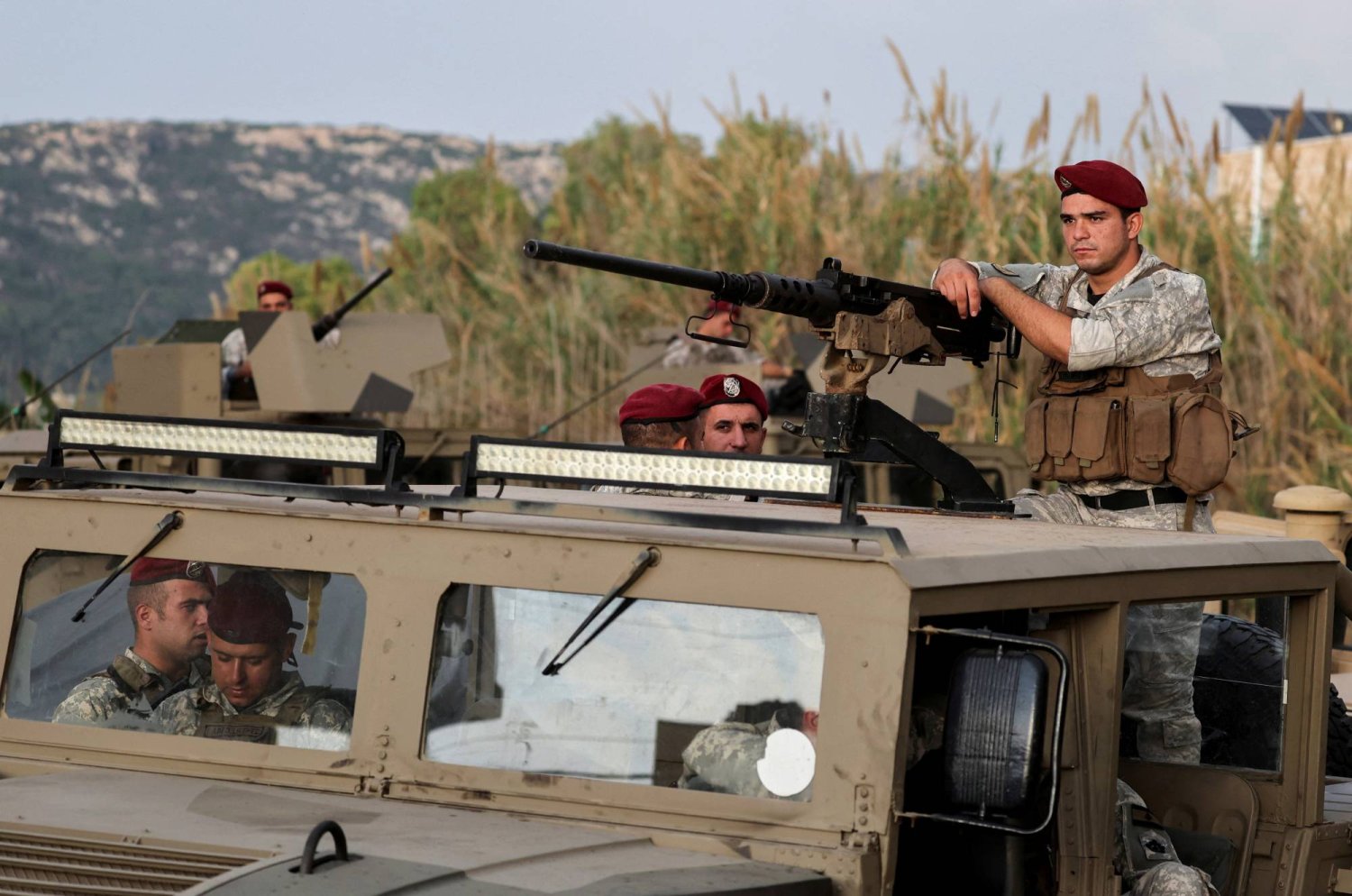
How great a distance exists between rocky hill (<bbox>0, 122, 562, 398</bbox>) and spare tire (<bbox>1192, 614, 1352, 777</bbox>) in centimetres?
4398

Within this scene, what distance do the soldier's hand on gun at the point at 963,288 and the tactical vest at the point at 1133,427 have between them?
28 cm

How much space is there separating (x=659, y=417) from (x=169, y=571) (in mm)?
2689

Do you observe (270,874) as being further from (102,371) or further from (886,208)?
(102,371)

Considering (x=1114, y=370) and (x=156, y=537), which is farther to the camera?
(x=1114, y=370)

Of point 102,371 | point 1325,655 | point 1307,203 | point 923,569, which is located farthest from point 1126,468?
point 102,371

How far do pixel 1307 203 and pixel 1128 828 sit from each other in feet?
28.2

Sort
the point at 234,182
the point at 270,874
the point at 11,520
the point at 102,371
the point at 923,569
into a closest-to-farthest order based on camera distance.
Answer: the point at 270,874
the point at 923,569
the point at 11,520
the point at 102,371
the point at 234,182

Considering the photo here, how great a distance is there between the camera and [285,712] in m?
3.64

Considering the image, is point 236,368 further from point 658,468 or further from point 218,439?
point 658,468

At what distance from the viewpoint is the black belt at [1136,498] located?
4801 millimetres

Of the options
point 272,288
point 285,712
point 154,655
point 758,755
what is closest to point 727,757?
point 758,755

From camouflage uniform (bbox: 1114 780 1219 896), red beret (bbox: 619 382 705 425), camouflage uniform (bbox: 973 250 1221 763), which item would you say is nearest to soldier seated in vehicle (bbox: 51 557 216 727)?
camouflage uniform (bbox: 1114 780 1219 896)

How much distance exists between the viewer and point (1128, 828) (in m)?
3.69

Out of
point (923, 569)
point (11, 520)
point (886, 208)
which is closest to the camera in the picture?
point (923, 569)
